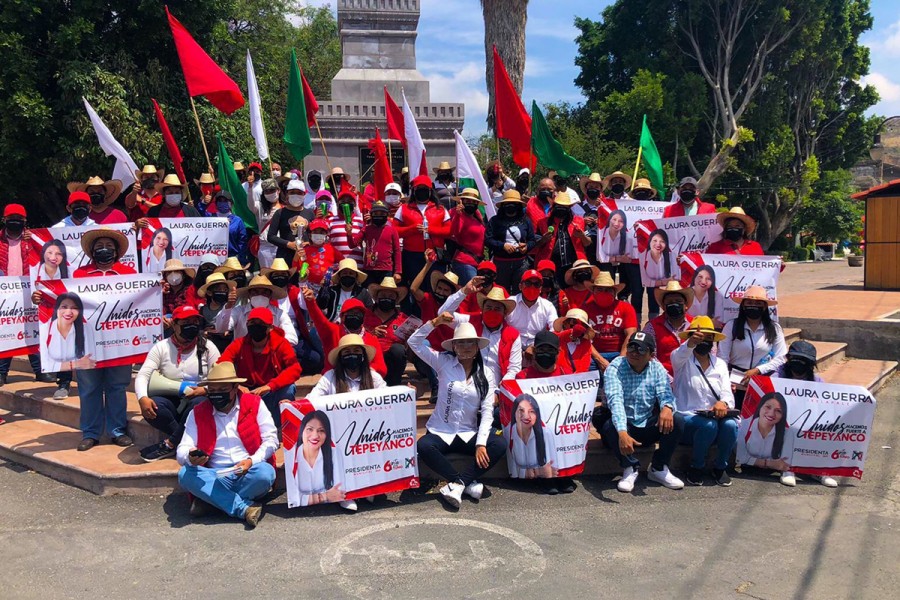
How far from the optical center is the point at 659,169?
12367 millimetres

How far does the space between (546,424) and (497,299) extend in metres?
1.47

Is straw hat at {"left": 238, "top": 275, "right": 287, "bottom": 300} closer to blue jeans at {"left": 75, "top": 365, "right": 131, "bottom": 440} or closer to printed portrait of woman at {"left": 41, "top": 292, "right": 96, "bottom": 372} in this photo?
blue jeans at {"left": 75, "top": 365, "right": 131, "bottom": 440}

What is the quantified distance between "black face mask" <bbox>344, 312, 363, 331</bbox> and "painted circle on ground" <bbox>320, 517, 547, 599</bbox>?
2.24 metres

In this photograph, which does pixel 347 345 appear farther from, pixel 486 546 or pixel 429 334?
pixel 486 546

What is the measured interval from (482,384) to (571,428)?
0.97 metres

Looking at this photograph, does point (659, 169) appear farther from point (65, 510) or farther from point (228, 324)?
point (65, 510)

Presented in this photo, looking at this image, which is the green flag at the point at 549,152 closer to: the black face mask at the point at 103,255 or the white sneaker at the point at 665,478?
the white sneaker at the point at 665,478

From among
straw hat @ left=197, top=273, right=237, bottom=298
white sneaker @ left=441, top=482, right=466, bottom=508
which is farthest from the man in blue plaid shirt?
straw hat @ left=197, top=273, right=237, bottom=298

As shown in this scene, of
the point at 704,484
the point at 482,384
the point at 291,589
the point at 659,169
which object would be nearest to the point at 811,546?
the point at 704,484

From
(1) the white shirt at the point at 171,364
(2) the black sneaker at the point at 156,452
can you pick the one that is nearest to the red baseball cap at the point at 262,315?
(1) the white shirt at the point at 171,364

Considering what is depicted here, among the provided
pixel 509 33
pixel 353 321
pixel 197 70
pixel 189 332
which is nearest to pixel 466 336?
pixel 353 321

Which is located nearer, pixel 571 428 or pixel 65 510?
pixel 65 510

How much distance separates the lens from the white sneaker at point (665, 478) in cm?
716

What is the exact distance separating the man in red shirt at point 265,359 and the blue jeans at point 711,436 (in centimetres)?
395
